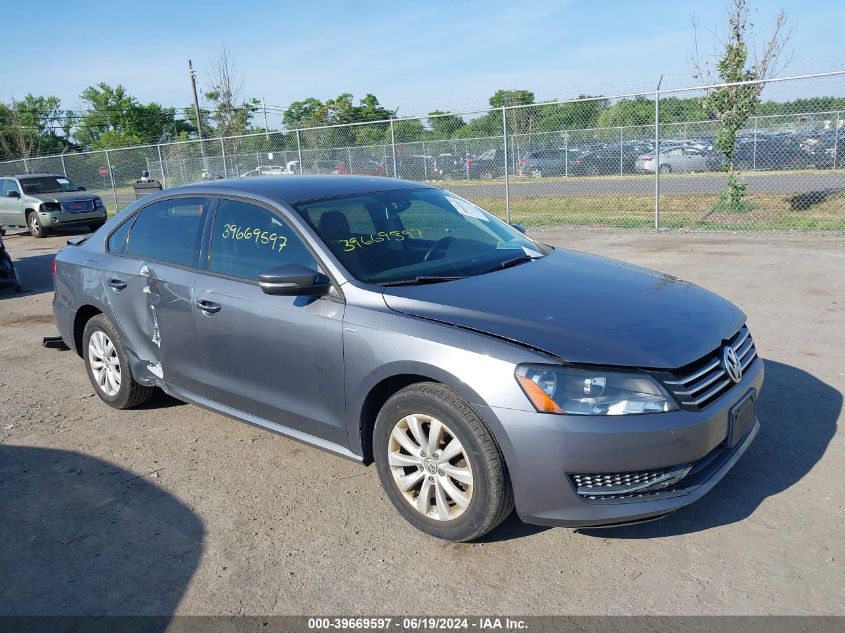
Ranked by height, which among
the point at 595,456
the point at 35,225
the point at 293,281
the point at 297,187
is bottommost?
the point at 35,225

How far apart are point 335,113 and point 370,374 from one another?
64603mm

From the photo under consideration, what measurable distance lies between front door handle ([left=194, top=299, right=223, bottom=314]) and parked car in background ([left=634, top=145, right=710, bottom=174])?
16169 mm

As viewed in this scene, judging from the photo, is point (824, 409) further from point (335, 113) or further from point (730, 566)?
point (335, 113)

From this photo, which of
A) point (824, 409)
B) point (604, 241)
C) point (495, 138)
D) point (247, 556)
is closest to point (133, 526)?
point (247, 556)

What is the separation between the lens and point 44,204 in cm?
1714

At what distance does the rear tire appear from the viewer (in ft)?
56.6

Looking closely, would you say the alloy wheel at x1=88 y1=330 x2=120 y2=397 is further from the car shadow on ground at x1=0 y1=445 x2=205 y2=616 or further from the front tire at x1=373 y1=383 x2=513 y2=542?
the front tire at x1=373 y1=383 x2=513 y2=542

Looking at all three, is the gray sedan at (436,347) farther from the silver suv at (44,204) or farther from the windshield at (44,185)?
the windshield at (44,185)

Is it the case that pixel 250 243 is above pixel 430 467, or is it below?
above

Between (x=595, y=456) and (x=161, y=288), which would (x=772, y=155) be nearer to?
(x=161, y=288)

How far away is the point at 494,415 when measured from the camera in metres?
2.92

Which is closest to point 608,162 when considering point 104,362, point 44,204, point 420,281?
point 44,204

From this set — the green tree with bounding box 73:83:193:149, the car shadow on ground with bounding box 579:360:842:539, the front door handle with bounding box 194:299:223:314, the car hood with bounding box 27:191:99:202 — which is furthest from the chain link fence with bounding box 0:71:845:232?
the green tree with bounding box 73:83:193:149

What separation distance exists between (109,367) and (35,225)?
14566mm
